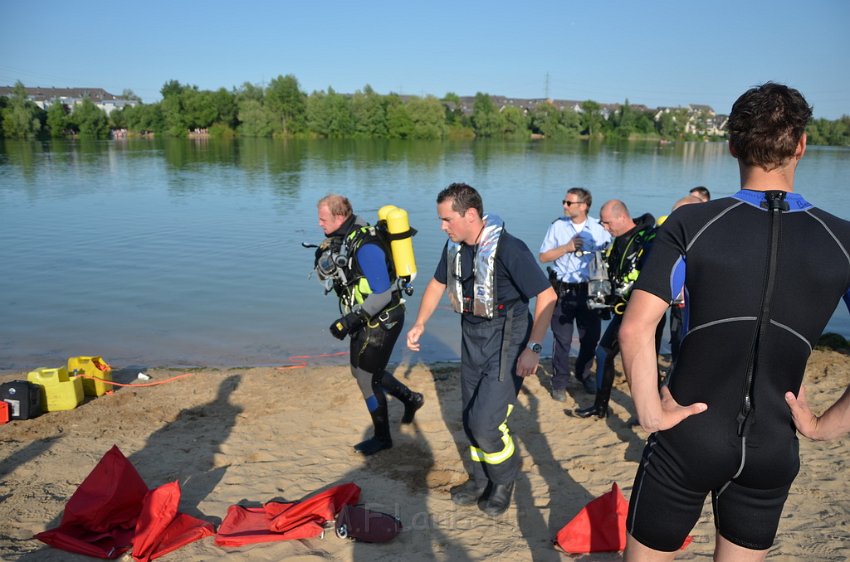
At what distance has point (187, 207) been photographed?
24922 mm

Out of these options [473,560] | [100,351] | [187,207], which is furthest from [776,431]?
[187,207]

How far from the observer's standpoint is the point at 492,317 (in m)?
4.35

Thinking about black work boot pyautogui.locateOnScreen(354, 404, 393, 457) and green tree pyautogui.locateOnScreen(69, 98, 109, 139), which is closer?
black work boot pyautogui.locateOnScreen(354, 404, 393, 457)

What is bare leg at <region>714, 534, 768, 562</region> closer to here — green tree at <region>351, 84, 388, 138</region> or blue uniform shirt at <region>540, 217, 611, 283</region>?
blue uniform shirt at <region>540, 217, 611, 283</region>

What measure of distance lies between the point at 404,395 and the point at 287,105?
91.7 m

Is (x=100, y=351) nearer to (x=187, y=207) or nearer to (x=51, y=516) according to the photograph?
(x=51, y=516)

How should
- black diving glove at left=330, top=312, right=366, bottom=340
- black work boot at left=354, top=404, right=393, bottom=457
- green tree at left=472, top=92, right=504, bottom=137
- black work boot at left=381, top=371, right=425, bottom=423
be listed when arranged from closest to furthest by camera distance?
black diving glove at left=330, top=312, right=366, bottom=340, black work boot at left=354, top=404, right=393, bottom=457, black work boot at left=381, top=371, right=425, bottom=423, green tree at left=472, top=92, right=504, bottom=137

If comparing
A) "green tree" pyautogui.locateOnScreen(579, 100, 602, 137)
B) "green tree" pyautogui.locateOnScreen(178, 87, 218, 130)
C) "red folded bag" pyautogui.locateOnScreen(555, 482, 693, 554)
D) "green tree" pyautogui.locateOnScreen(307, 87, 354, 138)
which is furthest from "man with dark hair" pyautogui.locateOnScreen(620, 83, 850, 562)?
"green tree" pyautogui.locateOnScreen(579, 100, 602, 137)

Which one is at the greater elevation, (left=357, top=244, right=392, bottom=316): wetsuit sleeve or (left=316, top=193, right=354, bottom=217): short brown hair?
(left=316, top=193, right=354, bottom=217): short brown hair

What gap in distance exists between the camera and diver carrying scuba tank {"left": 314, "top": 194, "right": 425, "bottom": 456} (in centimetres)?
520

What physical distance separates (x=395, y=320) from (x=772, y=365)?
363cm

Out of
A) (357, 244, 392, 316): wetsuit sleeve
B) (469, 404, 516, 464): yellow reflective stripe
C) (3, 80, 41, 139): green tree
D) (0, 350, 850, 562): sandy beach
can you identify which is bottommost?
(0, 350, 850, 562): sandy beach

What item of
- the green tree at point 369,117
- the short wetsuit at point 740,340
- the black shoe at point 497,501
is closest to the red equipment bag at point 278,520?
the black shoe at point 497,501

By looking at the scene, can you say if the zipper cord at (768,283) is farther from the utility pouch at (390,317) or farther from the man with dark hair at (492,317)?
the utility pouch at (390,317)
